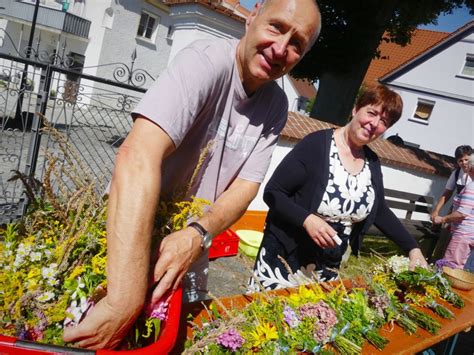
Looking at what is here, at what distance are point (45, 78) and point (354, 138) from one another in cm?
325

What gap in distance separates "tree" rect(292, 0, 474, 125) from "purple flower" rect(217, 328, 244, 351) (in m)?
9.23

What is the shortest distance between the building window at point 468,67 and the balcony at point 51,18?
856 inches

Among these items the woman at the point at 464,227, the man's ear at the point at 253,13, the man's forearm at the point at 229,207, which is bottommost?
the woman at the point at 464,227

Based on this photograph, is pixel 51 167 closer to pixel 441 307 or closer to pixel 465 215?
pixel 441 307

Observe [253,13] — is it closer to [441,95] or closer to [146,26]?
[146,26]

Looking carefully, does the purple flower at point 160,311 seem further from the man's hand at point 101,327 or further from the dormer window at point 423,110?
the dormer window at point 423,110

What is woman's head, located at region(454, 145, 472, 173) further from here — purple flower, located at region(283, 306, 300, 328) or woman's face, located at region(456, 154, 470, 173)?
purple flower, located at region(283, 306, 300, 328)

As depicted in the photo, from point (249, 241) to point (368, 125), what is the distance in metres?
3.24

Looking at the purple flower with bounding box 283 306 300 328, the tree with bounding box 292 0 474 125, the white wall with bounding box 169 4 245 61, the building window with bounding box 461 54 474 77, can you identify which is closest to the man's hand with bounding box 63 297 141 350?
the purple flower with bounding box 283 306 300 328

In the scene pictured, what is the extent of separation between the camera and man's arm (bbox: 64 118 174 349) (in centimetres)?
86

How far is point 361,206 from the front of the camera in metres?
2.40

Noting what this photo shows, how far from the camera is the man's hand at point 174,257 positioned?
100 centimetres

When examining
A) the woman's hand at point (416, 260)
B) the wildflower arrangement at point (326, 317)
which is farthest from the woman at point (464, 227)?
the wildflower arrangement at point (326, 317)

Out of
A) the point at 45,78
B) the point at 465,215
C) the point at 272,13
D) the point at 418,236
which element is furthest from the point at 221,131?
the point at 418,236
